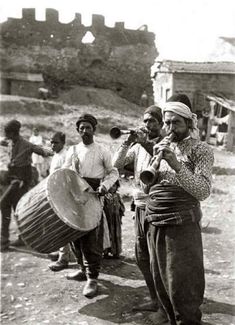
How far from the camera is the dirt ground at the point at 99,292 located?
4109 millimetres

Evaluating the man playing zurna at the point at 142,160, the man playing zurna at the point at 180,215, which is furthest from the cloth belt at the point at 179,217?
the man playing zurna at the point at 142,160

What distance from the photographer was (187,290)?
3146 mm

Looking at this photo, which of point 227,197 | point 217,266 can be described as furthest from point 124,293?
point 227,197

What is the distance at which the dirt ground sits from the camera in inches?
162

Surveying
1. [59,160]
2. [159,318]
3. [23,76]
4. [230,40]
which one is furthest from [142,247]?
[230,40]

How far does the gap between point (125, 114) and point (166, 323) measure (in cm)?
1747

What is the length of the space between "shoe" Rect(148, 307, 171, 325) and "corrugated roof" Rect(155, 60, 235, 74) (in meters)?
19.3

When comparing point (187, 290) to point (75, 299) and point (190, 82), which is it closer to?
point (75, 299)

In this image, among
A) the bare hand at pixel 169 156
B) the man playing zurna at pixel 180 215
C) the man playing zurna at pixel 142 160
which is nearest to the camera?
the bare hand at pixel 169 156

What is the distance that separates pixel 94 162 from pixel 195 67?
1947cm

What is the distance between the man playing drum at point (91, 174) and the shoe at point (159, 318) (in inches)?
31.7

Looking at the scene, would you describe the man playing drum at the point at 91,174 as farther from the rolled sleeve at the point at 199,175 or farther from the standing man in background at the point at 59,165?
the rolled sleeve at the point at 199,175

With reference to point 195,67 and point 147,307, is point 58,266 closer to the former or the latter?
point 147,307

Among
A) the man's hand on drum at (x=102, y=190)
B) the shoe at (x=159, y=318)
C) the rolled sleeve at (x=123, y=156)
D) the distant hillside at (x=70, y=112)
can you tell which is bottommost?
the shoe at (x=159, y=318)
